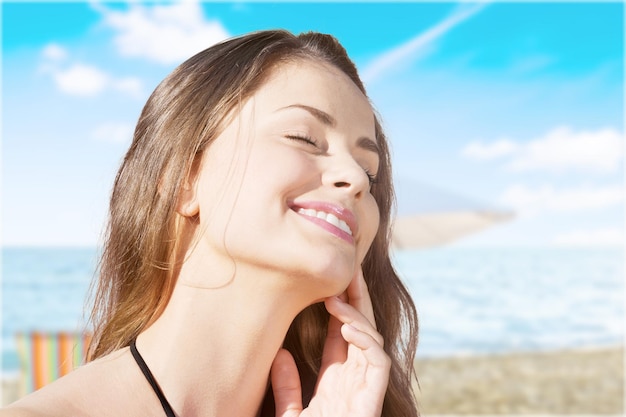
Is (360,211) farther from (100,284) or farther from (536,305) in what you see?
(536,305)

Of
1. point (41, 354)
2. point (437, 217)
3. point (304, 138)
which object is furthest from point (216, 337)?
point (437, 217)

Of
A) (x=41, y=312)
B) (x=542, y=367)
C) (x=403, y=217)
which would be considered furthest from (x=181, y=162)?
(x=41, y=312)

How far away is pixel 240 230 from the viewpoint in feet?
6.29

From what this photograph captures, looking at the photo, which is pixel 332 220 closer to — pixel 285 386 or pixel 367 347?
pixel 367 347

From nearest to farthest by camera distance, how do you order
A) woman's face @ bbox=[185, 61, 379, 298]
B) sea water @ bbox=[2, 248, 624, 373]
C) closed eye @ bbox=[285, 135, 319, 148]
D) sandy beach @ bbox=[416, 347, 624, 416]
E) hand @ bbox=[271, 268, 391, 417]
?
woman's face @ bbox=[185, 61, 379, 298] → closed eye @ bbox=[285, 135, 319, 148] → hand @ bbox=[271, 268, 391, 417] → sandy beach @ bbox=[416, 347, 624, 416] → sea water @ bbox=[2, 248, 624, 373]

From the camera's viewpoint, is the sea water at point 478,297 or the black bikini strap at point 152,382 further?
the sea water at point 478,297

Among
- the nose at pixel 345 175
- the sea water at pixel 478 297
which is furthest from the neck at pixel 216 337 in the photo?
the sea water at pixel 478 297

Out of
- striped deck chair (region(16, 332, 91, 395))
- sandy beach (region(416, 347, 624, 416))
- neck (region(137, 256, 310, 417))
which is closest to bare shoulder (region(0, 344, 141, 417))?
neck (region(137, 256, 310, 417))

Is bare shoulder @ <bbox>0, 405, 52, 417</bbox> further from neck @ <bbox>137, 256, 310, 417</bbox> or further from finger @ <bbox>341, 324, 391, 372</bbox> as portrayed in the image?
finger @ <bbox>341, 324, 391, 372</bbox>

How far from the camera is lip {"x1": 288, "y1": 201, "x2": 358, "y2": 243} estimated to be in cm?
194

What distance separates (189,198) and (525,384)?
10.7m

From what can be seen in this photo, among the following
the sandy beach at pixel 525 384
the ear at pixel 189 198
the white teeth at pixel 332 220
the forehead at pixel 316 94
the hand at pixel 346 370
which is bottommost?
the sandy beach at pixel 525 384

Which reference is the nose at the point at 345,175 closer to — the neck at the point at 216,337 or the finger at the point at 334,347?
the neck at the point at 216,337

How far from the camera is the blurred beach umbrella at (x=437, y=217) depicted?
1184 centimetres
